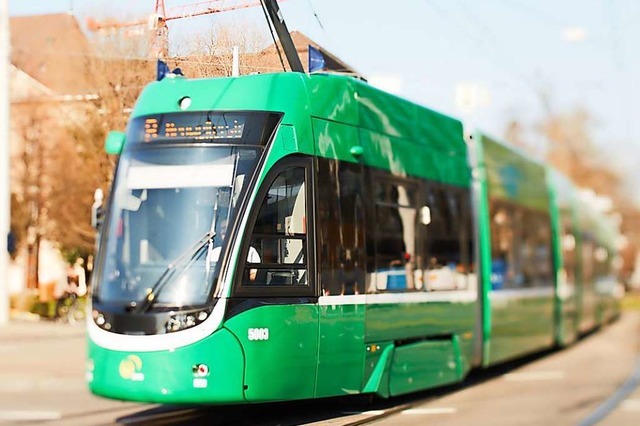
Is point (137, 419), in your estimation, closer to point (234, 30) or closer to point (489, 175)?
point (234, 30)

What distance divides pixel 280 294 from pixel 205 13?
3116mm

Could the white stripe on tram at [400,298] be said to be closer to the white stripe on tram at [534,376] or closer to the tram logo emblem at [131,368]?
the tram logo emblem at [131,368]

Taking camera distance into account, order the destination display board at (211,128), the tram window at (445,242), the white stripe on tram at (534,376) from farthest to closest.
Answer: the white stripe on tram at (534,376)
the tram window at (445,242)
the destination display board at (211,128)

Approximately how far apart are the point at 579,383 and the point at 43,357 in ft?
34.2

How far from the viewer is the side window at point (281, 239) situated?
8641 mm

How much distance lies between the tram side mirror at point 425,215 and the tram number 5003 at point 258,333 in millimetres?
3749

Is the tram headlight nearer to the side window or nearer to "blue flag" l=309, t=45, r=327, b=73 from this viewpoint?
the side window

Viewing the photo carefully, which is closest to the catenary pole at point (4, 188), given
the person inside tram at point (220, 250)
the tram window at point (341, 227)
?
the tram window at point (341, 227)

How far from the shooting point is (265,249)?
8.73m

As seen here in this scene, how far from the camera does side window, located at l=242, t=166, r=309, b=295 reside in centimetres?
864

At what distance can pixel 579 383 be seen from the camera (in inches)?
600

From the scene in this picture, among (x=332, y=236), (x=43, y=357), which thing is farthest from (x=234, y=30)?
(x=43, y=357)

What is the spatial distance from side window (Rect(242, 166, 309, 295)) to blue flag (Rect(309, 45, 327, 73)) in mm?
1688

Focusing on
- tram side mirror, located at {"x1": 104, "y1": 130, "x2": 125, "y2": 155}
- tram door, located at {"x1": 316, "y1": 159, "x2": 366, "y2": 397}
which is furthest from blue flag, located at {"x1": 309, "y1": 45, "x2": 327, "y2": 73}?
tram side mirror, located at {"x1": 104, "y1": 130, "x2": 125, "y2": 155}
